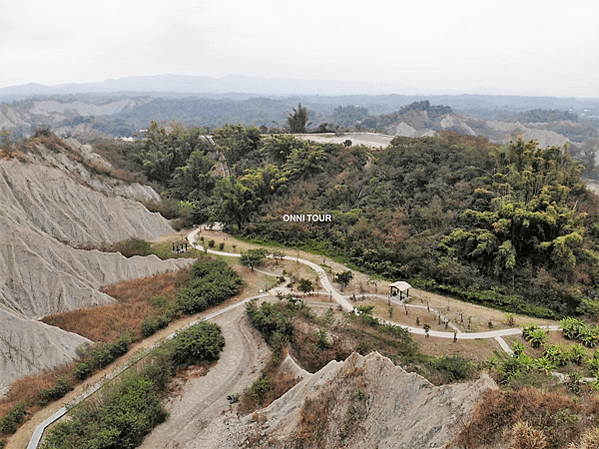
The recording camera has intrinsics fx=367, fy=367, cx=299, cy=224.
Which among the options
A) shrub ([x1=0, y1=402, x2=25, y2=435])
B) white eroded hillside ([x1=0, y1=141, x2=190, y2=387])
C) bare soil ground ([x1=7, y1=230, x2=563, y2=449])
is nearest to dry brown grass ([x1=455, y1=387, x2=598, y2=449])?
bare soil ground ([x1=7, y1=230, x2=563, y2=449])

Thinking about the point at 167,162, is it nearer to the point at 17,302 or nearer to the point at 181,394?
the point at 17,302

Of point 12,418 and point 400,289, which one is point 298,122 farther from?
point 12,418

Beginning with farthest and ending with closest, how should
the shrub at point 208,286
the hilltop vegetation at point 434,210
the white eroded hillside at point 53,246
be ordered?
the hilltop vegetation at point 434,210
the shrub at point 208,286
the white eroded hillside at point 53,246

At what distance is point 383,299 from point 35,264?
56.4 feet

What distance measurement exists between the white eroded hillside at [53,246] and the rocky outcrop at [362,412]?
819cm

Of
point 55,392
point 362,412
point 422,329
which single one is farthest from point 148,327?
point 422,329

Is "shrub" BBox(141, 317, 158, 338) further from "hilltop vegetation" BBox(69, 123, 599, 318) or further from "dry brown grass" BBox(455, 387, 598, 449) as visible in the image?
"dry brown grass" BBox(455, 387, 598, 449)

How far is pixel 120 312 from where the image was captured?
1720 cm

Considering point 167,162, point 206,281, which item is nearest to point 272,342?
point 206,281

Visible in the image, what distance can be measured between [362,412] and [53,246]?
17.0 m

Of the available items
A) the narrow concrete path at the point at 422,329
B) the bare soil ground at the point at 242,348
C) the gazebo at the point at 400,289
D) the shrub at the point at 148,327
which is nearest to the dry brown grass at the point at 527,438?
the bare soil ground at the point at 242,348

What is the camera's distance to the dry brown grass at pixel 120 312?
619 inches

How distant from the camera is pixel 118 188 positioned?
31281mm

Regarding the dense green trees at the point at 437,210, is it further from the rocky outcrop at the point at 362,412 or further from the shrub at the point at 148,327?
the shrub at the point at 148,327
